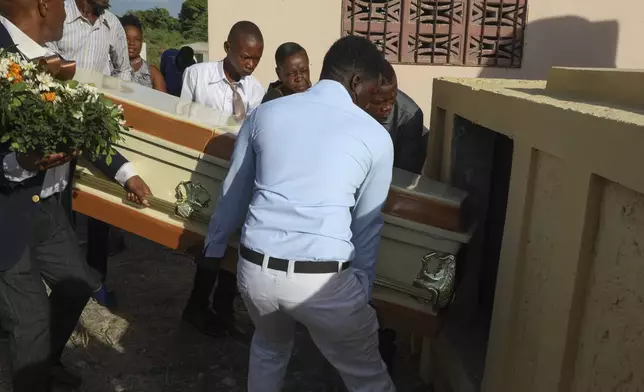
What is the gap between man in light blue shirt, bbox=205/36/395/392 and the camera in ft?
7.39

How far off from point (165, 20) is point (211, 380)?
28794mm

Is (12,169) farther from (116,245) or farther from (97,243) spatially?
(116,245)

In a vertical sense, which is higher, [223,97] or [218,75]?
[218,75]

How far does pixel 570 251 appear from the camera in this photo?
1.91 meters

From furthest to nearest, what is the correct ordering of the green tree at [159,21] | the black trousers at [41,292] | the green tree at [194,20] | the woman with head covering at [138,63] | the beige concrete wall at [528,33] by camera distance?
1. the green tree at [159,21]
2. the green tree at [194,20]
3. the beige concrete wall at [528,33]
4. the woman with head covering at [138,63]
5. the black trousers at [41,292]

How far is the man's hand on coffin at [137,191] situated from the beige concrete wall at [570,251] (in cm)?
176

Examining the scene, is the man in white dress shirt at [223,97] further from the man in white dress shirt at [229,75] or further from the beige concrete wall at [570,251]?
the beige concrete wall at [570,251]

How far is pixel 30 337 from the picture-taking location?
267 cm

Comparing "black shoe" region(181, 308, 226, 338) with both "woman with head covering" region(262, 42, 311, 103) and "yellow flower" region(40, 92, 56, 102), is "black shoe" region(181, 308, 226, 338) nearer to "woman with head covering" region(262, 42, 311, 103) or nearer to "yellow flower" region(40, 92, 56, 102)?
"woman with head covering" region(262, 42, 311, 103)

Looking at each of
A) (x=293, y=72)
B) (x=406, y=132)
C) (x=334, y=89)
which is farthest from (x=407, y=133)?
(x=334, y=89)

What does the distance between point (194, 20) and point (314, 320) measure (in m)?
28.7

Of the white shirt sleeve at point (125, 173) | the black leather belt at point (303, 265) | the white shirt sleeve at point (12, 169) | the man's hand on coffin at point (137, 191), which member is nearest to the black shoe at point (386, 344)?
the black leather belt at point (303, 265)

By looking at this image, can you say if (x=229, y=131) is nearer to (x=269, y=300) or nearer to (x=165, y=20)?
(x=269, y=300)

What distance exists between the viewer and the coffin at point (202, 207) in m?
2.81
